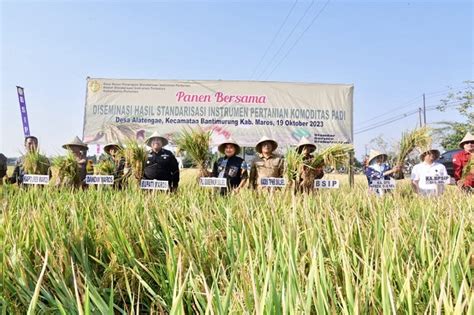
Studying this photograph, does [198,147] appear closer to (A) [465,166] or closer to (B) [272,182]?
(B) [272,182]

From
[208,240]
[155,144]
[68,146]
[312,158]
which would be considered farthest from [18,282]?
[68,146]

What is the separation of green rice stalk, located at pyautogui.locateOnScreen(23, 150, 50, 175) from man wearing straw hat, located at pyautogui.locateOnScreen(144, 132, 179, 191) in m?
1.22

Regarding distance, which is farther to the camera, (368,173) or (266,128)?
(266,128)

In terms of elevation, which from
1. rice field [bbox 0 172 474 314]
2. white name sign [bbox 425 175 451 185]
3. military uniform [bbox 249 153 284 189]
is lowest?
rice field [bbox 0 172 474 314]

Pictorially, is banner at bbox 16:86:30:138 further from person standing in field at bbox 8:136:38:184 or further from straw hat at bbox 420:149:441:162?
straw hat at bbox 420:149:441:162

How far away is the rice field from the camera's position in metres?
0.96

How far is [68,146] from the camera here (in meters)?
5.03

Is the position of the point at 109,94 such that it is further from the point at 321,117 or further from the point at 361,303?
the point at 361,303

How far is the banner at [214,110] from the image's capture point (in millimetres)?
7727

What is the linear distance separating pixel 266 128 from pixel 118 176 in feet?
12.3

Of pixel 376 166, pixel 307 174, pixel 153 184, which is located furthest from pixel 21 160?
pixel 376 166

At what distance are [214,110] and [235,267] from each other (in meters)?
6.74

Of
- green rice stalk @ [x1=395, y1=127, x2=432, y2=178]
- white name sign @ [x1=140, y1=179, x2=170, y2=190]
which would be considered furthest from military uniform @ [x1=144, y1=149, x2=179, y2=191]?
green rice stalk @ [x1=395, y1=127, x2=432, y2=178]

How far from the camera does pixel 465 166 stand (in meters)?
4.43
